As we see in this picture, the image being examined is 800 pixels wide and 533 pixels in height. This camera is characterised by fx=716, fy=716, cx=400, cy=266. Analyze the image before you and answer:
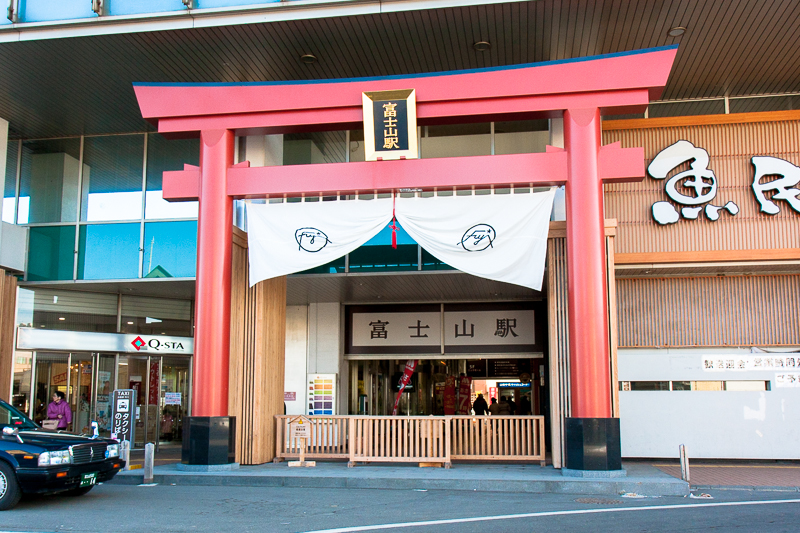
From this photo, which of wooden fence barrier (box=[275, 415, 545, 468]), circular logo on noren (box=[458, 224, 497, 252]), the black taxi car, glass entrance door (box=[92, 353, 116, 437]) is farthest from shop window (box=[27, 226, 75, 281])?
circular logo on noren (box=[458, 224, 497, 252])

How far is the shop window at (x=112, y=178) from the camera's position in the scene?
17.7m

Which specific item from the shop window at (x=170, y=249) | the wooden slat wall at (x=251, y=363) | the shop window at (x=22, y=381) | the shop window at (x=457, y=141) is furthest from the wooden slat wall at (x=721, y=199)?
the shop window at (x=22, y=381)

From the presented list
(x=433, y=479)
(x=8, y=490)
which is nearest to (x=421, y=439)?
(x=433, y=479)

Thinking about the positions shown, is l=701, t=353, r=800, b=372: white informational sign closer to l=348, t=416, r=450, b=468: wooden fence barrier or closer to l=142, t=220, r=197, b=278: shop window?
l=348, t=416, r=450, b=468: wooden fence barrier

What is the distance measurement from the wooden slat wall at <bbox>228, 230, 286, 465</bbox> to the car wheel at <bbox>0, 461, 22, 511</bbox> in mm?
4381

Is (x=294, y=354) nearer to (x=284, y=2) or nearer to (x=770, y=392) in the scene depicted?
(x=284, y=2)

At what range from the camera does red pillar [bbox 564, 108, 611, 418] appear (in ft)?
39.4

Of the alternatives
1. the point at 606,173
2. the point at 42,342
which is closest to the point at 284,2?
the point at 606,173

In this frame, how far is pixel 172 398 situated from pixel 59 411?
12.6 feet

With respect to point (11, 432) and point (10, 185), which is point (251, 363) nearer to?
point (11, 432)

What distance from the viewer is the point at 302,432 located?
1427cm

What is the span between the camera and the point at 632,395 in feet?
51.9

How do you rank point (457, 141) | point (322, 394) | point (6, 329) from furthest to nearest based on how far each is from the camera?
point (322, 394) → point (457, 141) → point (6, 329)

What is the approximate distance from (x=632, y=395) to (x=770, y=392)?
2870 mm
